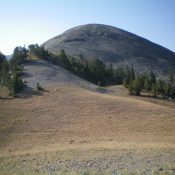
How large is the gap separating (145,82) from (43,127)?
23568 mm

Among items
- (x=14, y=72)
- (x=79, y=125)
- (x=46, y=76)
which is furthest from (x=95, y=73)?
(x=79, y=125)

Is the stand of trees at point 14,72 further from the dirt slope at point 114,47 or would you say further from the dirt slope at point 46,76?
the dirt slope at point 114,47

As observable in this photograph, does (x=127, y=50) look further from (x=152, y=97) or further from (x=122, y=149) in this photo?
(x=122, y=149)

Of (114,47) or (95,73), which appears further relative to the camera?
(114,47)

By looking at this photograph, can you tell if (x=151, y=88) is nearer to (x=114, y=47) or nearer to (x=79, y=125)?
(x=79, y=125)

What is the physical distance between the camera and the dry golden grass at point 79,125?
2464 centimetres

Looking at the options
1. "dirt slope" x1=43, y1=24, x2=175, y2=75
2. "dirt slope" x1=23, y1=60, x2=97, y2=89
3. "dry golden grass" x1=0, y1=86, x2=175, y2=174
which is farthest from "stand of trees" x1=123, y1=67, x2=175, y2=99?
"dirt slope" x1=43, y1=24, x2=175, y2=75

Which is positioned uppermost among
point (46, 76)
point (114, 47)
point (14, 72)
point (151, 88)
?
point (114, 47)

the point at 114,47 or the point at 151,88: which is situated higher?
the point at 114,47

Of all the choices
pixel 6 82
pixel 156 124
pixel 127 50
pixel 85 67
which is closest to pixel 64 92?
pixel 6 82

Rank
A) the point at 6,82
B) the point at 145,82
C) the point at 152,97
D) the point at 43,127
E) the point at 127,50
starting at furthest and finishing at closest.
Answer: the point at 127,50 → the point at 145,82 → the point at 152,97 → the point at 6,82 → the point at 43,127

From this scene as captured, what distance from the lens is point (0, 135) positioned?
28.9m

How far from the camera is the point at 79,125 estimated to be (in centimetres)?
3186

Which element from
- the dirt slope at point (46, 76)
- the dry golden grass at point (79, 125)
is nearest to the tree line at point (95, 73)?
the dirt slope at point (46, 76)
